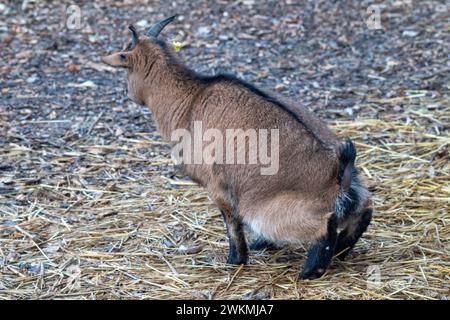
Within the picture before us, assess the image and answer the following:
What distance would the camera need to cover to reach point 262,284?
5.58 meters

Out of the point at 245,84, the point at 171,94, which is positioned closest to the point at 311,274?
the point at 245,84

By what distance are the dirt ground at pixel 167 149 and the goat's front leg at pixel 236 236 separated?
10 centimetres

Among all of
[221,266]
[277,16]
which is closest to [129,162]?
[221,266]

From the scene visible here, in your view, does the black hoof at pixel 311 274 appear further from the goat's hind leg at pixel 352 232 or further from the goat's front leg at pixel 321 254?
the goat's hind leg at pixel 352 232

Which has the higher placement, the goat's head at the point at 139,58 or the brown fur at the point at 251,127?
the goat's head at the point at 139,58

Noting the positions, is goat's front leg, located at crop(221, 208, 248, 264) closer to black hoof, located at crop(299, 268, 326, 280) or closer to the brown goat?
the brown goat

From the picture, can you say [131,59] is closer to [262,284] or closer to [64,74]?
[262,284]

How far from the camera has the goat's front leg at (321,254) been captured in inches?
Result: 211

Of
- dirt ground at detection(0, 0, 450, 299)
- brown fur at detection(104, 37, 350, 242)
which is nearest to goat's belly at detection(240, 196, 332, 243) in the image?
brown fur at detection(104, 37, 350, 242)

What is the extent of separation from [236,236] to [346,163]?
0.92m

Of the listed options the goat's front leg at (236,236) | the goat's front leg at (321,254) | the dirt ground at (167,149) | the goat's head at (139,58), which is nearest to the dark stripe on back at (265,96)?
the goat's head at (139,58)

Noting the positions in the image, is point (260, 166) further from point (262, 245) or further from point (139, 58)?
point (139, 58)

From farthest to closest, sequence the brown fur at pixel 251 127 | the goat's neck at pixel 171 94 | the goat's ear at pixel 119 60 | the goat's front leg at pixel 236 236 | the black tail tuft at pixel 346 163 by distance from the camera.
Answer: the goat's ear at pixel 119 60 → the goat's neck at pixel 171 94 → the goat's front leg at pixel 236 236 → the brown fur at pixel 251 127 → the black tail tuft at pixel 346 163
